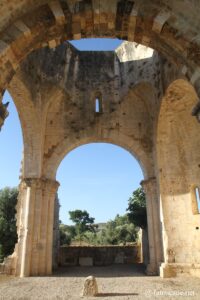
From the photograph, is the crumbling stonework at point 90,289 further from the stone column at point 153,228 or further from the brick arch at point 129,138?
the brick arch at point 129,138

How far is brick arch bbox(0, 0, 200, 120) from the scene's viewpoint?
4180mm

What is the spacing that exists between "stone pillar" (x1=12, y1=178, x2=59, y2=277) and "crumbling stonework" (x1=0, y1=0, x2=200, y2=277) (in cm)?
4

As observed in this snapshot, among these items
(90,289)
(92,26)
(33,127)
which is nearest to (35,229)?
(33,127)

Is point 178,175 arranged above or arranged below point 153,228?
above

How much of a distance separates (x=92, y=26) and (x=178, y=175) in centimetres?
669

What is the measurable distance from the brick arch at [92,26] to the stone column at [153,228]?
6.79m

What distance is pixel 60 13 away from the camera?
4.45 meters

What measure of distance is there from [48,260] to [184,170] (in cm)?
614

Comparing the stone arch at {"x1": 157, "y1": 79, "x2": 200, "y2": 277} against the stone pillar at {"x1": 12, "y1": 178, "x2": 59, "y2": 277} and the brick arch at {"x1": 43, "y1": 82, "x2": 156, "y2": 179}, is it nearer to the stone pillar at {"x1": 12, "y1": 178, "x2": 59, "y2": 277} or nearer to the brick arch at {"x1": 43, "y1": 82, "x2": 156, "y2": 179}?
the brick arch at {"x1": 43, "y1": 82, "x2": 156, "y2": 179}

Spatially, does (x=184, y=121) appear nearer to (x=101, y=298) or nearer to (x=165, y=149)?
(x=165, y=149)

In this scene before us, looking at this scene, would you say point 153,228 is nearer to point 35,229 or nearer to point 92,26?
point 35,229

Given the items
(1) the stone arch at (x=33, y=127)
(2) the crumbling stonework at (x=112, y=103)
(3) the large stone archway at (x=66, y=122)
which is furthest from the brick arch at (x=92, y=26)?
(1) the stone arch at (x=33, y=127)

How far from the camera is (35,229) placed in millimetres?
10016

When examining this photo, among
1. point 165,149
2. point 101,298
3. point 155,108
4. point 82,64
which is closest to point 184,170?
point 165,149
